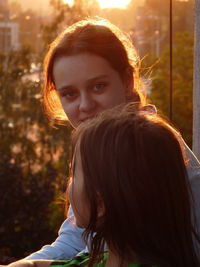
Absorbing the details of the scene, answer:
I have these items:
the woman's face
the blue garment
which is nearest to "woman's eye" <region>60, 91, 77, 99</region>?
the woman's face

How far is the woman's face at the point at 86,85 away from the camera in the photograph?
6.91 ft

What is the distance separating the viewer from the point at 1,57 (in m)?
8.66

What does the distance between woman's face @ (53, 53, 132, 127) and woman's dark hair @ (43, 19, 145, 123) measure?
0.08 ft

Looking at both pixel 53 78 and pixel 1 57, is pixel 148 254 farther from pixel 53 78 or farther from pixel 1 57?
pixel 1 57

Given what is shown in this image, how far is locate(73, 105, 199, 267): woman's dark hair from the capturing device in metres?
1.46

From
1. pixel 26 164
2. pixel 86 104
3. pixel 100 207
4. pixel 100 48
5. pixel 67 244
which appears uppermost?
pixel 100 48

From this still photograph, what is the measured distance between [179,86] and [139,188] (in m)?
5.87

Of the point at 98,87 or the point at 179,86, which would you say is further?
the point at 179,86

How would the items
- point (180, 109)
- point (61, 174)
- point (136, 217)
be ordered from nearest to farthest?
1. point (136, 217)
2. point (180, 109)
3. point (61, 174)

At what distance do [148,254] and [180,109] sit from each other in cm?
552

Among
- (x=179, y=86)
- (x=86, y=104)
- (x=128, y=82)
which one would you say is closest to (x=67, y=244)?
(x=86, y=104)

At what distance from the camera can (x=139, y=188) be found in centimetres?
145

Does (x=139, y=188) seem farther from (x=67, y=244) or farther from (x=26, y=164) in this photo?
(x=26, y=164)

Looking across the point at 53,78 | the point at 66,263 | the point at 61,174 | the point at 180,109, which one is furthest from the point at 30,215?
the point at 66,263
